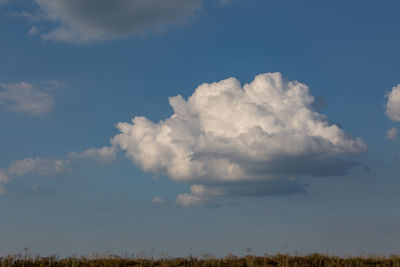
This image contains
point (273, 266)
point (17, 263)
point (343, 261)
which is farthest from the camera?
point (343, 261)

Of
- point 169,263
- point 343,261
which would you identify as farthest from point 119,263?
point 343,261

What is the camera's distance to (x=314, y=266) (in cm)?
3728

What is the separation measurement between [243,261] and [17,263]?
18376 mm

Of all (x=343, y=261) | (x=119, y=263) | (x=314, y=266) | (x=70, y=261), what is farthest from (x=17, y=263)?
(x=343, y=261)

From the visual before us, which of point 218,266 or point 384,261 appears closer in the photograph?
point 218,266

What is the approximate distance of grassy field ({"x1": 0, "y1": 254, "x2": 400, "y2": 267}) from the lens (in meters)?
34.3

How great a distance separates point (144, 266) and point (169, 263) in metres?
2.04

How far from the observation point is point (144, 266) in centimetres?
3481

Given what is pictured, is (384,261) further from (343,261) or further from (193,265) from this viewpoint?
(193,265)

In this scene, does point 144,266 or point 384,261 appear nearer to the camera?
point 144,266

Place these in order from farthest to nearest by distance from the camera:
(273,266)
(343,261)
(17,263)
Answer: (343,261) → (273,266) → (17,263)

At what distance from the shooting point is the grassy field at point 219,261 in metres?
34.3

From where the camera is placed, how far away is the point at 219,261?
3609 cm

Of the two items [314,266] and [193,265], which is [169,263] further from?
[314,266]
